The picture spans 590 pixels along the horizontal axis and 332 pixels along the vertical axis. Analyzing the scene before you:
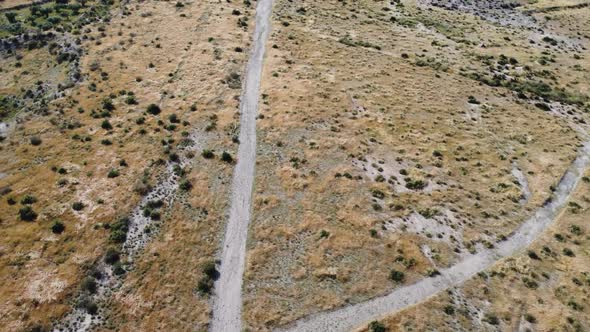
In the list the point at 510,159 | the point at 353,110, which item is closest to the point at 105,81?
the point at 353,110

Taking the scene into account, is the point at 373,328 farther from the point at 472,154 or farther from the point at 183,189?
the point at 472,154

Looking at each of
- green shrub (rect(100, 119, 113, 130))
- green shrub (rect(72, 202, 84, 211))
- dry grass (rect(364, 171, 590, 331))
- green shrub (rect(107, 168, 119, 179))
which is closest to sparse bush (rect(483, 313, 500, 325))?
dry grass (rect(364, 171, 590, 331))

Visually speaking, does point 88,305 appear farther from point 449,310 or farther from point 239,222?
point 449,310

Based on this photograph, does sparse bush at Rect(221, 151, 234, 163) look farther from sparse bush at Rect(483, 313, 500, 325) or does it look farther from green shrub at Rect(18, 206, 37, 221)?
sparse bush at Rect(483, 313, 500, 325)

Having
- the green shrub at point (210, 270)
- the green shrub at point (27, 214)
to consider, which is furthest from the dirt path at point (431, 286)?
the green shrub at point (27, 214)

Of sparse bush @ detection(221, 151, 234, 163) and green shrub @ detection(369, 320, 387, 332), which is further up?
sparse bush @ detection(221, 151, 234, 163)

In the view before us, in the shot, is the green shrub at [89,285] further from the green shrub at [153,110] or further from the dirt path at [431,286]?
the green shrub at [153,110]

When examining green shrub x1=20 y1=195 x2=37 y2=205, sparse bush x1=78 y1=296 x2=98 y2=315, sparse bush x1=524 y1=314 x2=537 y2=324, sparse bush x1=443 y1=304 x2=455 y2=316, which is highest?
green shrub x1=20 y1=195 x2=37 y2=205
